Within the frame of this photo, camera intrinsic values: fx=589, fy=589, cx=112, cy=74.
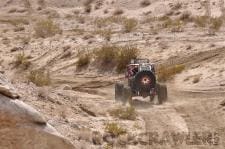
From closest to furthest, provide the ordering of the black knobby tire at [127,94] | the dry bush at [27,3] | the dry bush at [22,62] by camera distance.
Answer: the black knobby tire at [127,94], the dry bush at [22,62], the dry bush at [27,3]

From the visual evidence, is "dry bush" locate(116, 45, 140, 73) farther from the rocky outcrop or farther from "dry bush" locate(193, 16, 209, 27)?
the rocky outcrop

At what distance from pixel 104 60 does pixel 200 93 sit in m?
8.44

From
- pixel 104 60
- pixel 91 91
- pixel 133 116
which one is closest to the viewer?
pixel 133 116

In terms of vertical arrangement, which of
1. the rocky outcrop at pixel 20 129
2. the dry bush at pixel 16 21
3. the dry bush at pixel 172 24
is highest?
the rocky outcrop at pixel 20 129

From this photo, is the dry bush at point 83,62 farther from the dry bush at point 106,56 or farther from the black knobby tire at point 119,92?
the black knobby tire at point 119,92

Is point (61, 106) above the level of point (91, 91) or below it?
above

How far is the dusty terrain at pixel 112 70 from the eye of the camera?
1420cm

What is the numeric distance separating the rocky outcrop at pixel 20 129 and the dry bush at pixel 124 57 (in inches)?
740

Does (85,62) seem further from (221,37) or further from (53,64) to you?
(221,37)

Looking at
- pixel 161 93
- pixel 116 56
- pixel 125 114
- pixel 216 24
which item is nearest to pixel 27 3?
pixel 216 24

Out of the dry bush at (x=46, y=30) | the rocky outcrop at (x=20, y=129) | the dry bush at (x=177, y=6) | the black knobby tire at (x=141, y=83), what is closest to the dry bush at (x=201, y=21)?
the dry bush at (x=177, y=6)

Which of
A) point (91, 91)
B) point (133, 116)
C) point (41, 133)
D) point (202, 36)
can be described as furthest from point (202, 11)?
point (41, 133)

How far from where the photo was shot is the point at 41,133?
8.25 m

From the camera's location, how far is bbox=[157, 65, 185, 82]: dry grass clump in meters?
24.2
